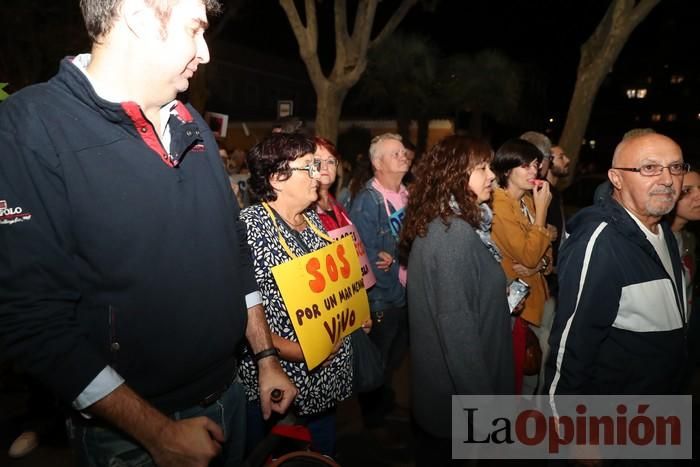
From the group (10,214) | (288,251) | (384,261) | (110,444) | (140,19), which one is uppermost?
(140,19)

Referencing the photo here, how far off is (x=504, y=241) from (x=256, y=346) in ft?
7.93

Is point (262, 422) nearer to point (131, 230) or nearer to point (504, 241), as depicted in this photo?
point (131, 230)

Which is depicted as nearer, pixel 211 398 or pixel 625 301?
pixel 211 398

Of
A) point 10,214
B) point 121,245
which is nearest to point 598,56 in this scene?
point 121,245

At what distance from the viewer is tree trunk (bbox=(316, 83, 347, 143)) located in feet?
38.0

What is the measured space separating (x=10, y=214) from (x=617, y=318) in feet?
8.63

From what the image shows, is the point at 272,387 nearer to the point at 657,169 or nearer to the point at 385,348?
the point at 657,169

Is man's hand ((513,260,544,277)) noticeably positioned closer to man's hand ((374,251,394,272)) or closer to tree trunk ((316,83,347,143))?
man's hand ((374,251,394,272))

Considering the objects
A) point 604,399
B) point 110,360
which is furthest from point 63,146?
point 604,399

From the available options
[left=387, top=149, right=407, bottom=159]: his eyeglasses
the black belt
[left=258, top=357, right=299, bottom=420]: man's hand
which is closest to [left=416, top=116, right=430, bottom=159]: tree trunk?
[left=387, top=149, right=407, bottom=159]: his eyeglasses

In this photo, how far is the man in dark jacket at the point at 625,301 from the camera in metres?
2.62

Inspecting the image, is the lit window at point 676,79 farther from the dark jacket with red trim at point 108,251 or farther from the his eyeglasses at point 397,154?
the dark jacket with red trim at point 108,251

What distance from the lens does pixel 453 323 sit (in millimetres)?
→ 2736

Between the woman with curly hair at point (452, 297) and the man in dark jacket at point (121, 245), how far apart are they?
132 centimetres
